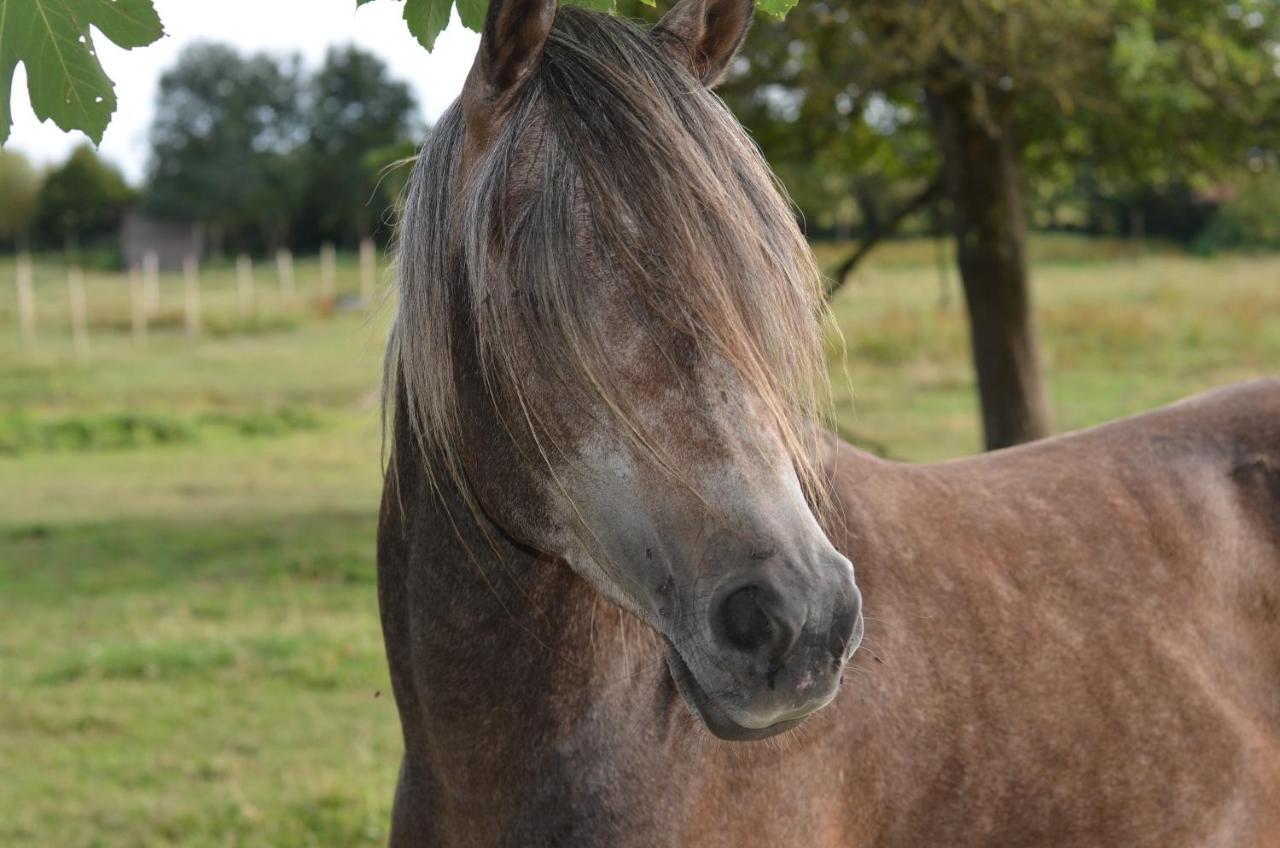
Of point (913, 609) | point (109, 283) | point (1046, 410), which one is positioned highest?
point (913, 609)

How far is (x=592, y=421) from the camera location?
166 centimetres

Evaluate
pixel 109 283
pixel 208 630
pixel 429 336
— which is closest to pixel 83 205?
pixel 109 283

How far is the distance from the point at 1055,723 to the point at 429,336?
1.38 meters

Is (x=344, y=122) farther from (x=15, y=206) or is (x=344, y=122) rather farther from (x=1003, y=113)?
(x=1003, y=113)

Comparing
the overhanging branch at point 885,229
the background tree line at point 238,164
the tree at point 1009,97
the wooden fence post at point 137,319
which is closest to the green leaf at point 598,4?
the tree at point 1009,97

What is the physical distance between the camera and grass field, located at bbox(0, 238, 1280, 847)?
198 inches

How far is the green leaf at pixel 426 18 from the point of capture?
212 centimetres

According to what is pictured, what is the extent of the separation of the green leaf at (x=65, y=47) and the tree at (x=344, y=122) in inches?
2142

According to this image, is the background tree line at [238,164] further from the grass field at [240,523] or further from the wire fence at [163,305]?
the grass field at [240,523]

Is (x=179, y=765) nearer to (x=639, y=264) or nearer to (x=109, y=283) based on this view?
(x=639, y=264)

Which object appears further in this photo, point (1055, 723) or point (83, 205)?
point (83, 205)

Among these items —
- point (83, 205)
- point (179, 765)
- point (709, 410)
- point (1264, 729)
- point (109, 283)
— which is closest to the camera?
point (709, 410)

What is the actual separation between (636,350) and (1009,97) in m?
7.52

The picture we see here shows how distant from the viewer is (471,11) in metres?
2.13
